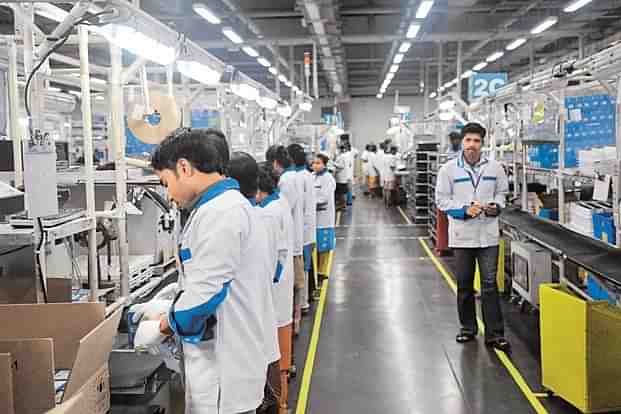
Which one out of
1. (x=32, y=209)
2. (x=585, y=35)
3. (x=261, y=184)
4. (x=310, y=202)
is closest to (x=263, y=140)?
(x=310, y=202)

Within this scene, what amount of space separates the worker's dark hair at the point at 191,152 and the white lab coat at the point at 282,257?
4.77 ft

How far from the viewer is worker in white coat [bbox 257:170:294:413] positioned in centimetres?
377

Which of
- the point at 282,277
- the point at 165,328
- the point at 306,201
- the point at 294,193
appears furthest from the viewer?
the point at 306,201

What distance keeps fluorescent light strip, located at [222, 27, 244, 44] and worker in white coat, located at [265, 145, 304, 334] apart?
231 inches

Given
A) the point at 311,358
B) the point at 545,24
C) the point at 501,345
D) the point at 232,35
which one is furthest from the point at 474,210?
the point at 232,35

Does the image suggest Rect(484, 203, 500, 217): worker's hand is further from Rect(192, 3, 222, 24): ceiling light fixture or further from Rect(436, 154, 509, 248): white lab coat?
Rect(192, 3, 222, 24): ceiling light fixture

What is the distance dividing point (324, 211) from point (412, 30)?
4648 millimetres

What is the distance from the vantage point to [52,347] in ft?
6.86

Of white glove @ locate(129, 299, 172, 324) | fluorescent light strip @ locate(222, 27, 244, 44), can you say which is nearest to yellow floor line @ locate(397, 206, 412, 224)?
fluorescent light strip @ locate(222, 27, 244, 44)

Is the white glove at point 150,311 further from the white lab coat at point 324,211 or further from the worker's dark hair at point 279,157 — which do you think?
the white lab coat at point 324,211

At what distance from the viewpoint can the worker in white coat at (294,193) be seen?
5.27m

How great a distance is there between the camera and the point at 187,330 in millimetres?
2137

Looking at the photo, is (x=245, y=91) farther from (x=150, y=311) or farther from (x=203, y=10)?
(x=203, y=10)

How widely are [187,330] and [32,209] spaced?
90cm
